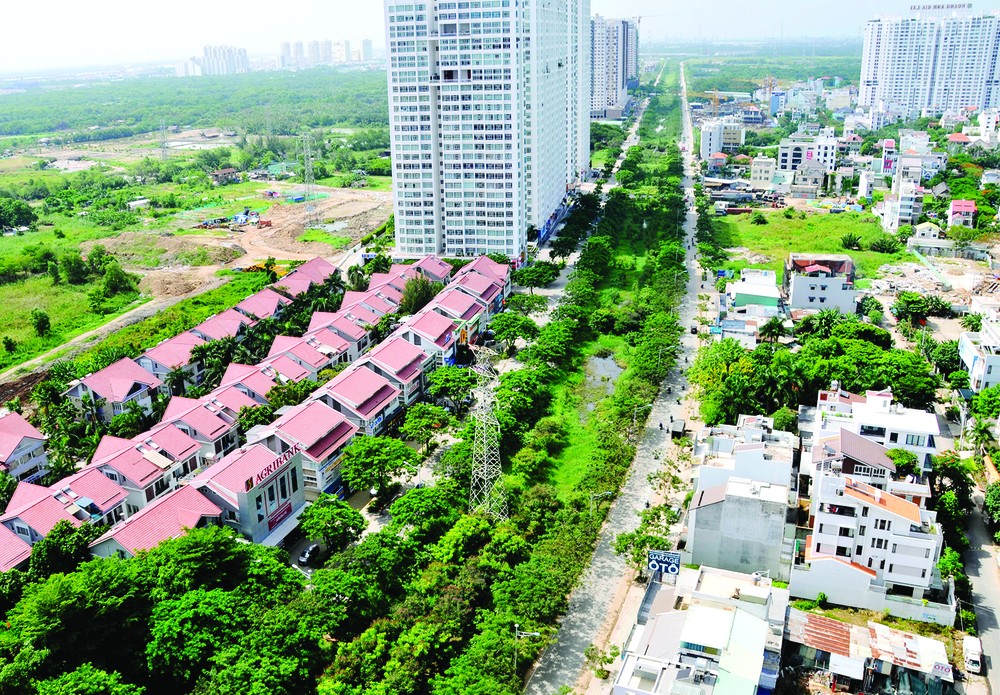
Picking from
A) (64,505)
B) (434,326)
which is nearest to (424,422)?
(434,326)

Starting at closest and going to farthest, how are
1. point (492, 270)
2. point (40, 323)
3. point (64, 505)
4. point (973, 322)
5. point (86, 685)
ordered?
point (86, 685) → point (64, 505) → point (973, 322) → point (40, 323) → point (492, 270)

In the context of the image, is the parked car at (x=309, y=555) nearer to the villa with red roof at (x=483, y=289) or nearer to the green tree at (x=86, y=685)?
the green tree at (x=86, y=685)

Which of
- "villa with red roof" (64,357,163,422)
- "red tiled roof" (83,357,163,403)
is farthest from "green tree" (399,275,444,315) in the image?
"villa with red roof" (64,357,163,422)

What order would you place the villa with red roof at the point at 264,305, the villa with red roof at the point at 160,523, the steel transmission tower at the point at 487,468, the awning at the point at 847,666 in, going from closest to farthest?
the awning at the point at 847,666 < the villa with red roof at the point at 160,523 < the steel transmission tower at the point at 487,468 < the villa with red roof at the point at 264,305

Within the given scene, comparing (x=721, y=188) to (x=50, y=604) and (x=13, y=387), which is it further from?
(x=50, y=604)

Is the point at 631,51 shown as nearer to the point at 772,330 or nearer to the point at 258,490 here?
the point at 772,330

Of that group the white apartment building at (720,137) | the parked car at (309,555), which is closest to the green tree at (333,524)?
the parked car at (309,555)

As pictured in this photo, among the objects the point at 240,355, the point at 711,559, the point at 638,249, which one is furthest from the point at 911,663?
the point at 638,249
